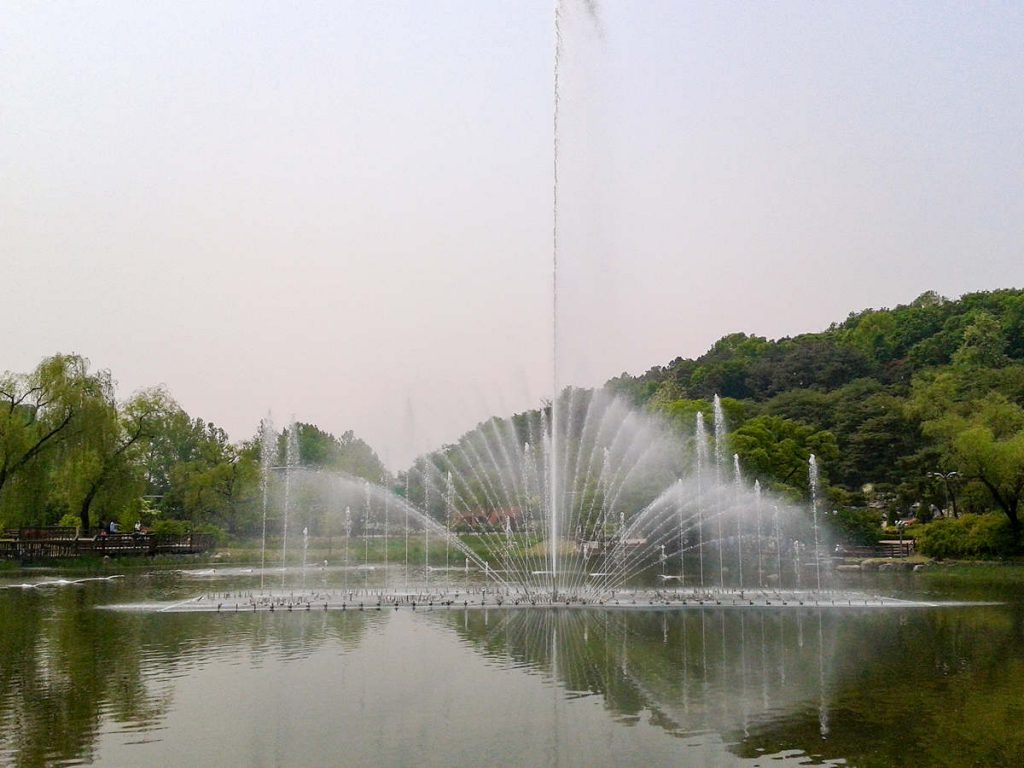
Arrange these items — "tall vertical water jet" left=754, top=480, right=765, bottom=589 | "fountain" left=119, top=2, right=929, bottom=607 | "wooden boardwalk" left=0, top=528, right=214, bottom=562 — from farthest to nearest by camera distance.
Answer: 1. "wooden boardwalk" left=0, top=528, right=214, bottom=562
2. "tall vertical water jet" left=754, top=480, right=765, bottom=589
3. "fountain" left=119, top=2, right=929, bottom=607

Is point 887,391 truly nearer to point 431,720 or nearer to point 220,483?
point 220,483

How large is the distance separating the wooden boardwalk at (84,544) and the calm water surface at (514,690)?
93.7 ft

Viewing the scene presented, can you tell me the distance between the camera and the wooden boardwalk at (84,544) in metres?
51.1

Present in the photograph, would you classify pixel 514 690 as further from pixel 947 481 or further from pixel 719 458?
pixel 947 481

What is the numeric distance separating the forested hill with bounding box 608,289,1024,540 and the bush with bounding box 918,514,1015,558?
3.72 feet

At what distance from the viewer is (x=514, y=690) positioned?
15.3 meters

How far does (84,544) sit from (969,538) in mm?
48296

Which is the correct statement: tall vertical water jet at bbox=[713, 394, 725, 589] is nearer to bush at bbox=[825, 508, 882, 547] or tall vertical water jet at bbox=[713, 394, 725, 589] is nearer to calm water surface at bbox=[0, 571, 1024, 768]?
bush at bbox=[825, 508, 882, 547]

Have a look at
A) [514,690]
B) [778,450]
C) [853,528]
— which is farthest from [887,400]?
[514,690]

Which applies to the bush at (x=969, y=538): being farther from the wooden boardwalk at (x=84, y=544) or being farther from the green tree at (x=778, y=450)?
the wooden boardwalk at (x=84, y=544)

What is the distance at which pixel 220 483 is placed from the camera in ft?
228

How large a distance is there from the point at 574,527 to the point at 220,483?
93.4ft

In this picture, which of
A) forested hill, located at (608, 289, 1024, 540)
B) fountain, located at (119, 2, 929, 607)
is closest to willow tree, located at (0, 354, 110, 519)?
fountain, located at (119, 2, 929, 607)

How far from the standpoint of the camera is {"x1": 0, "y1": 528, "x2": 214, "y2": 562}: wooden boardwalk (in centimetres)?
5112
